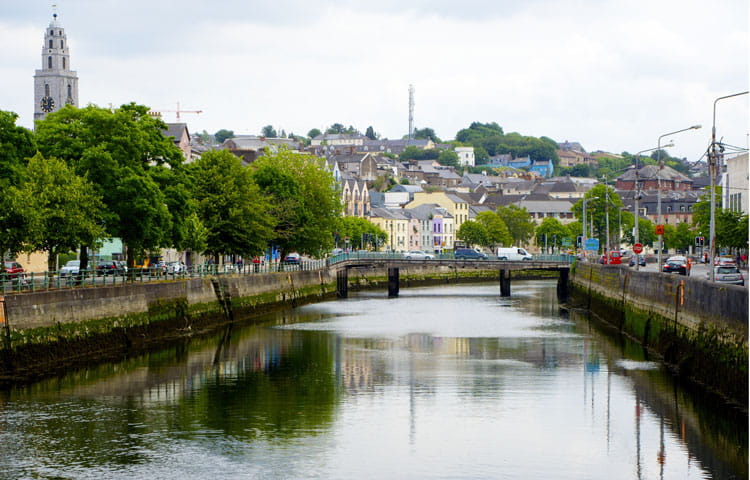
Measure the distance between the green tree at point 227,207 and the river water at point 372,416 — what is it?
961 inches

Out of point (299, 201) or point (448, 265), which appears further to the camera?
point (448, 265)

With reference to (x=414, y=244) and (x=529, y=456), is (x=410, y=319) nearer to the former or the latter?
(x=529, y=456)

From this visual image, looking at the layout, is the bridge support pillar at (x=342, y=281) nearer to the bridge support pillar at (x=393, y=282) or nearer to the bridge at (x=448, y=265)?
the bridge at (x=448, y=265)

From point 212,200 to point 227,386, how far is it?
41464 millimetres

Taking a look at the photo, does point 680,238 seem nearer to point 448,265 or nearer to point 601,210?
point 601,210

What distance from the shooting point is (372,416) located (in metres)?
39.6

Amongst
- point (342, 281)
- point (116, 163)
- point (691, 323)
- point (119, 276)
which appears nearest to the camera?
point (691, 323)

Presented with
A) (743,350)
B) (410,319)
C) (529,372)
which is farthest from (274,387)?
(410,319)

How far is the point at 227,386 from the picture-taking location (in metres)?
46.2

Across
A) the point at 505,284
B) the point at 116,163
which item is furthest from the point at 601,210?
the point at 116,163

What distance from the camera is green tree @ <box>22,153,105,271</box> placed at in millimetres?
A: 56281

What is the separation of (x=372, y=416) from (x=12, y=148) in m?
28.3

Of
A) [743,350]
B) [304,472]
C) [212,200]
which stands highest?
[212,200]

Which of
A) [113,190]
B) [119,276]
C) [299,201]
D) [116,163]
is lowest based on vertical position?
[119,276]
